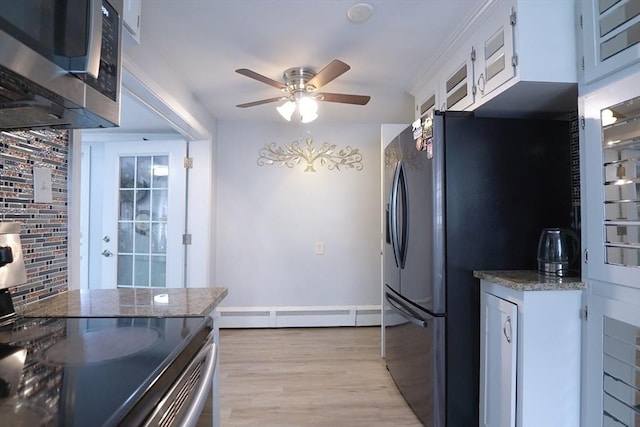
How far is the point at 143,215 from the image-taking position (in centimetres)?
324

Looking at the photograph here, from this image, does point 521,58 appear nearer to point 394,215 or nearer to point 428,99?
point 428,99

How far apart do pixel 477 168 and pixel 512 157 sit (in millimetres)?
224

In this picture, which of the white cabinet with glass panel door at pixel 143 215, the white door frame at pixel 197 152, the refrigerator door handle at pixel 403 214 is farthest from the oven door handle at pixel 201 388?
the white cabinet with glass panel door at pixel 143 215

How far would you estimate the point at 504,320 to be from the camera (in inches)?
61.7

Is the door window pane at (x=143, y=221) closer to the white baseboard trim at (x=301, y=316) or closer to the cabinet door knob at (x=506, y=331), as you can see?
the white baseboard trim at (x=301, y=316)

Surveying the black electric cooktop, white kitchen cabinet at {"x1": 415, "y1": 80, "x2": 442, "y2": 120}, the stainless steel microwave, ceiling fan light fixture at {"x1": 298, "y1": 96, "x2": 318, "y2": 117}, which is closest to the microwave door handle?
the stainless steel microwave

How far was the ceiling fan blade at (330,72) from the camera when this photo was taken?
1878 millimetres

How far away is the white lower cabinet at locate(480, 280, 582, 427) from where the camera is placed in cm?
147

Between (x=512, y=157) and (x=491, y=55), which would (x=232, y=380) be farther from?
(x=491, y=55)

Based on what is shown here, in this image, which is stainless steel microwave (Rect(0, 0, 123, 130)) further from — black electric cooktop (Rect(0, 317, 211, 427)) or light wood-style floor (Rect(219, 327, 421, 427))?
light wood-style floor (Rect(219, 327, 421, 427))

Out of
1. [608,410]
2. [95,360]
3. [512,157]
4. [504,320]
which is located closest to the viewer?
[95,360]

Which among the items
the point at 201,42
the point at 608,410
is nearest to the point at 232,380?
the point at 608,410

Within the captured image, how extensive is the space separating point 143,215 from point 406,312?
8.64 feet

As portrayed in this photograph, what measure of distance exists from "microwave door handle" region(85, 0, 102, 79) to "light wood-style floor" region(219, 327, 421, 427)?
6.52ft
